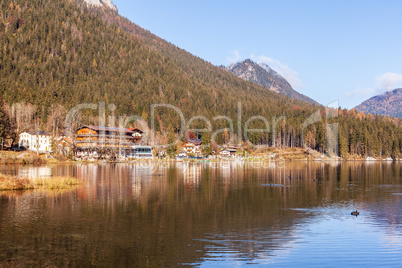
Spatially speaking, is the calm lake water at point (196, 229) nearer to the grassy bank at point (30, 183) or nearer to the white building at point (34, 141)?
the grassy bank at point (30, 183)

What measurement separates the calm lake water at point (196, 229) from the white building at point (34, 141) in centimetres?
10759

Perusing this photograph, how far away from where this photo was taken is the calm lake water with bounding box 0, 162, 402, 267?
2514cm

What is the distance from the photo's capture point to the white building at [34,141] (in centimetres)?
15225

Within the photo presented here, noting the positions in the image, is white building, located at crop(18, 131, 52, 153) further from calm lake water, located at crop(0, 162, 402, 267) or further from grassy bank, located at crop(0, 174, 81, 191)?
calm lake water, located at crop(0, 162, 402, 267)

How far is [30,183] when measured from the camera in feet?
188

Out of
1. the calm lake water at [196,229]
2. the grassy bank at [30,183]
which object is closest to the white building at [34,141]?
the grassy bank at [30,183]

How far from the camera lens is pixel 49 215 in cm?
3772

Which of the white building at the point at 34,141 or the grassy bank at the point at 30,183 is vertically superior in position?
the white building at the point at 34,141

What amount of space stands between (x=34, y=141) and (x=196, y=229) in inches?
5490

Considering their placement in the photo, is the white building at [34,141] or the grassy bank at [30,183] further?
the white building at [34,141]

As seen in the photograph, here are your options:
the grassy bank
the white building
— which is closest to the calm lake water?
the grassy bank

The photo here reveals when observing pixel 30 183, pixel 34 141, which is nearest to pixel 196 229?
pixel 30 183

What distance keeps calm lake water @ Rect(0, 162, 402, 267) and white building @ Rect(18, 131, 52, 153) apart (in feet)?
353

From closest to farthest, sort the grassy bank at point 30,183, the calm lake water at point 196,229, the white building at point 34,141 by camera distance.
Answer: the calm lake water at point 196,229 < the grassy bank at point 30,183 < the white building at point 34,141
